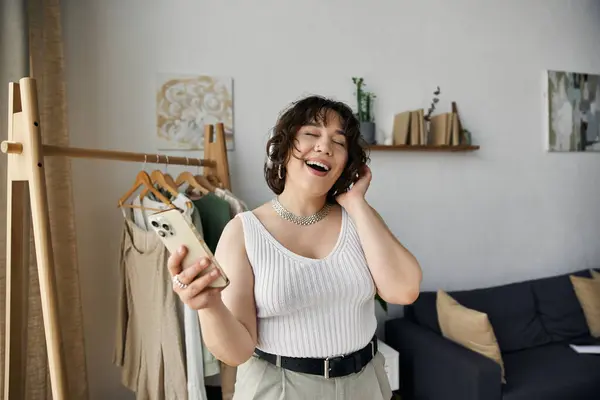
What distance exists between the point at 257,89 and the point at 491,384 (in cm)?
176

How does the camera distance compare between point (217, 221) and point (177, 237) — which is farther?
point (217, 221)

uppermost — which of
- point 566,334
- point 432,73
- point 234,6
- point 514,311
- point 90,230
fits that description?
point 234,6

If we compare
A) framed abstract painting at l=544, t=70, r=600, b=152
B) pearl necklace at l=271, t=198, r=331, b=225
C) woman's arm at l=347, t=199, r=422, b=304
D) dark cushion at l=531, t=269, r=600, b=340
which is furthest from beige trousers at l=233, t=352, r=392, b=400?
framed abstract painting at l=544, t=70, r=600, b=152

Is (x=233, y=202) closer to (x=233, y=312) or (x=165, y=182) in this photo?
(x=165, y=182)

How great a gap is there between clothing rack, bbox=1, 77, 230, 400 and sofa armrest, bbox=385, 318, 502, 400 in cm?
158

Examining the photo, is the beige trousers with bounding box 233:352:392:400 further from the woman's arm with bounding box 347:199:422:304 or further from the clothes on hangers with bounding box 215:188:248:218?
the clothes on hangers with bounding box 215:188:248:218

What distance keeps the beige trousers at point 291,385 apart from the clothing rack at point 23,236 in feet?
1.34

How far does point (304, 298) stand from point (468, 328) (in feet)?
4.78

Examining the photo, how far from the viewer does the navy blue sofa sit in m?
1.88

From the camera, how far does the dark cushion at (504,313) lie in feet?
7.75

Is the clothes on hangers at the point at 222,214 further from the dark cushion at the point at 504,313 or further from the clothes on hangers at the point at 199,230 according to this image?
the dark cushion at the point at 504,313

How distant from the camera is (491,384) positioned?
1809mm

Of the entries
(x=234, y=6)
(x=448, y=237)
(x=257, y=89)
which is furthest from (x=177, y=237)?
(x=448, y=237)

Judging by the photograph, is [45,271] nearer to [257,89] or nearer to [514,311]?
[257,89]
